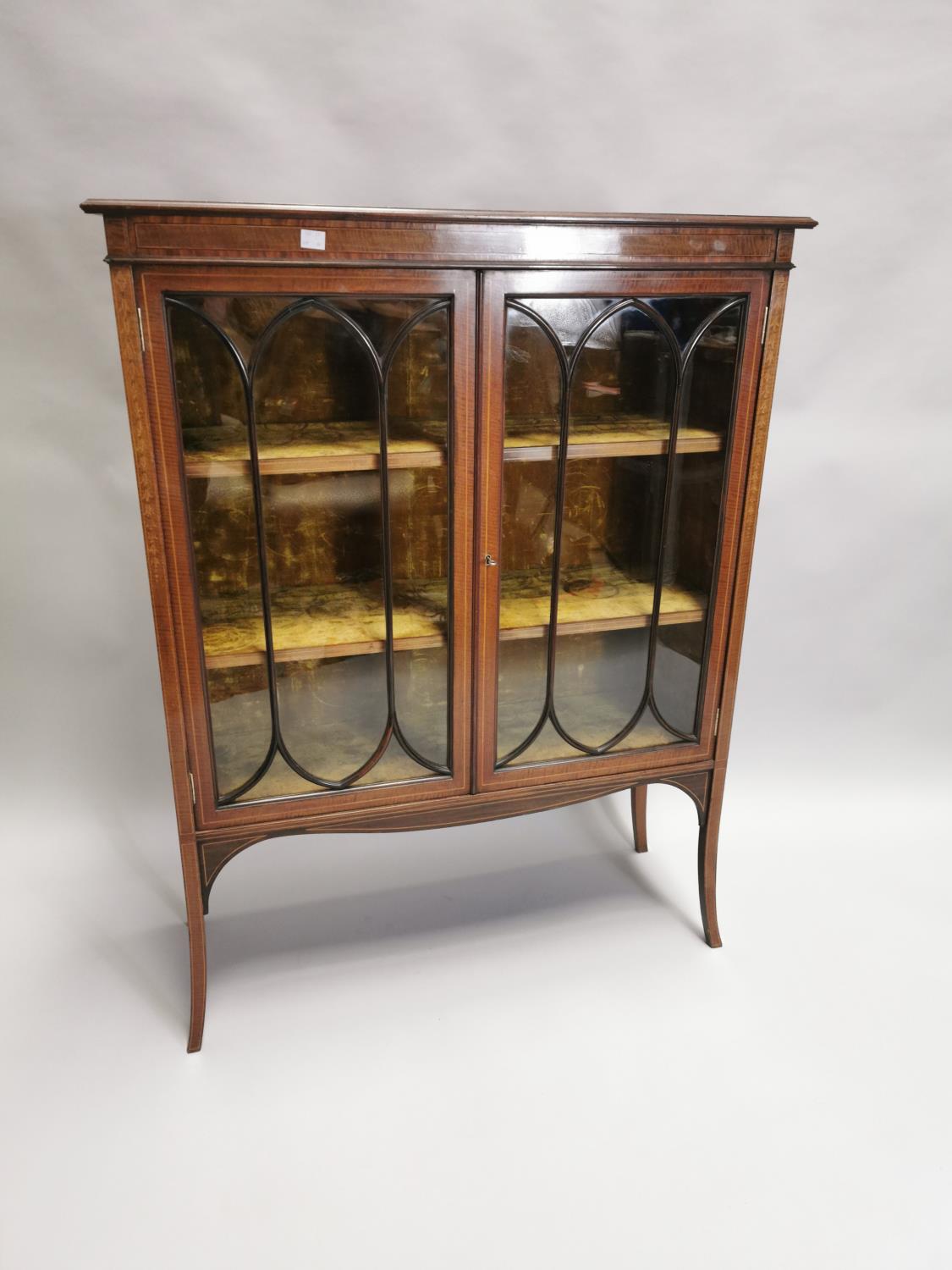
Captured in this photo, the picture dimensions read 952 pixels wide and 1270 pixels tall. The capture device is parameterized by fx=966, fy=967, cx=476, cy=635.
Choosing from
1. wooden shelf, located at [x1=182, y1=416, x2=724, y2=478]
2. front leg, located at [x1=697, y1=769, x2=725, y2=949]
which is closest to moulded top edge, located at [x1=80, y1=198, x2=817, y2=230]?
wooden shelf, located at [x1=182, y1=416, x2=724, y2=478]

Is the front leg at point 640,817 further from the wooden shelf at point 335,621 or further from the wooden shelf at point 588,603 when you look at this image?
the wooden shelf at point 335,621

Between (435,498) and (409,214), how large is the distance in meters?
0.40

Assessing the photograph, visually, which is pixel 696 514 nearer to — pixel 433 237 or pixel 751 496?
pixel 751 496

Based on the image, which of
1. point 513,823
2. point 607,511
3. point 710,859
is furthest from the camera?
point 513,823

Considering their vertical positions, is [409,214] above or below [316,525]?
above

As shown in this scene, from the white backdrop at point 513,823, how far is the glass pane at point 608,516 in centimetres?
53

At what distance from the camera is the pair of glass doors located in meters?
1.38

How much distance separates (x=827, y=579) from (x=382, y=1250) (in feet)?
5.62

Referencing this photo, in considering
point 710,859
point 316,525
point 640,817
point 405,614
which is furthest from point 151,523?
point 640,817

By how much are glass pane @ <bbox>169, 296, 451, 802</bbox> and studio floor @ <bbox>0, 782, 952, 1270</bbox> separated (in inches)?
18.5

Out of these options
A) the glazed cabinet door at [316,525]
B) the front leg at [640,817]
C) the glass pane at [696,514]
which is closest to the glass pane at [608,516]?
the glass pane at [696,514]

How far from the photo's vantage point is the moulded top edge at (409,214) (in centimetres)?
121

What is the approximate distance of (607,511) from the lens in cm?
165

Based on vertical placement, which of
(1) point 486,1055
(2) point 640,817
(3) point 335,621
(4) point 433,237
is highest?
(4) point 433,237
